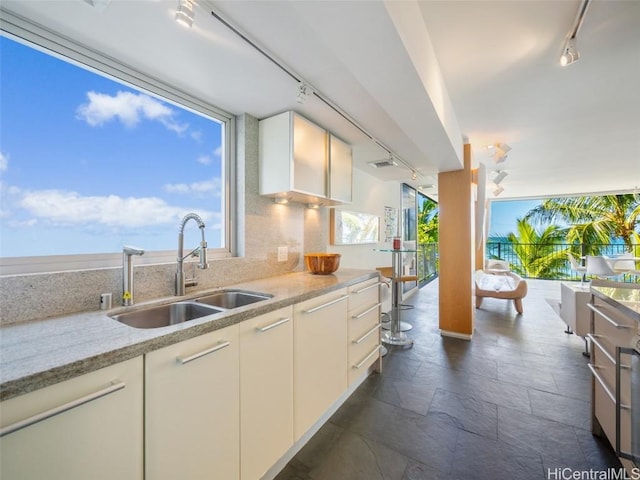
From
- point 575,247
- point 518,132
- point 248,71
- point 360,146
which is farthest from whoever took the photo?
point 575,247

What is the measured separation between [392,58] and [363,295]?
1.66 metres

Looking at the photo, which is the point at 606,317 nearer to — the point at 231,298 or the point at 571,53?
the point at 571,53

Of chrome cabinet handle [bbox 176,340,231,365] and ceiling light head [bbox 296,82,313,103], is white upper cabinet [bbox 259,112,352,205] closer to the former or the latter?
ceiling light head [bbox 296,82,313,103]

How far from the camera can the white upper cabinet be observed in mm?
2053

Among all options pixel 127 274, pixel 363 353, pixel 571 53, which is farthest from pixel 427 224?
pixel 127 274

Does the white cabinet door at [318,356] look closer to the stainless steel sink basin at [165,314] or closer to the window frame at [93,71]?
the stainless steel sink basin at [165,314]

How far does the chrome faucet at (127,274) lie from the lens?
134 cm

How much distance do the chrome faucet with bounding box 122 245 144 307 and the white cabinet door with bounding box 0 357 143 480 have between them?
62 cm

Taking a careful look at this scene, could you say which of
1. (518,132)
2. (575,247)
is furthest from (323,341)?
(575,247)

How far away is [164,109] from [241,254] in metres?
1.13

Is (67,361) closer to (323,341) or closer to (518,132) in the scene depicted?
(323,341)

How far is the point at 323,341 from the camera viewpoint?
5.65 feet

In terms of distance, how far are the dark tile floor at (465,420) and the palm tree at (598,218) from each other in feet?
21.2

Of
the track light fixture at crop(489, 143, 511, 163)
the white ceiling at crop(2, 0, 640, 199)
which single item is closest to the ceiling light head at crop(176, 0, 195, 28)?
the white ceiling at crop(2, 0, 640, 199)
